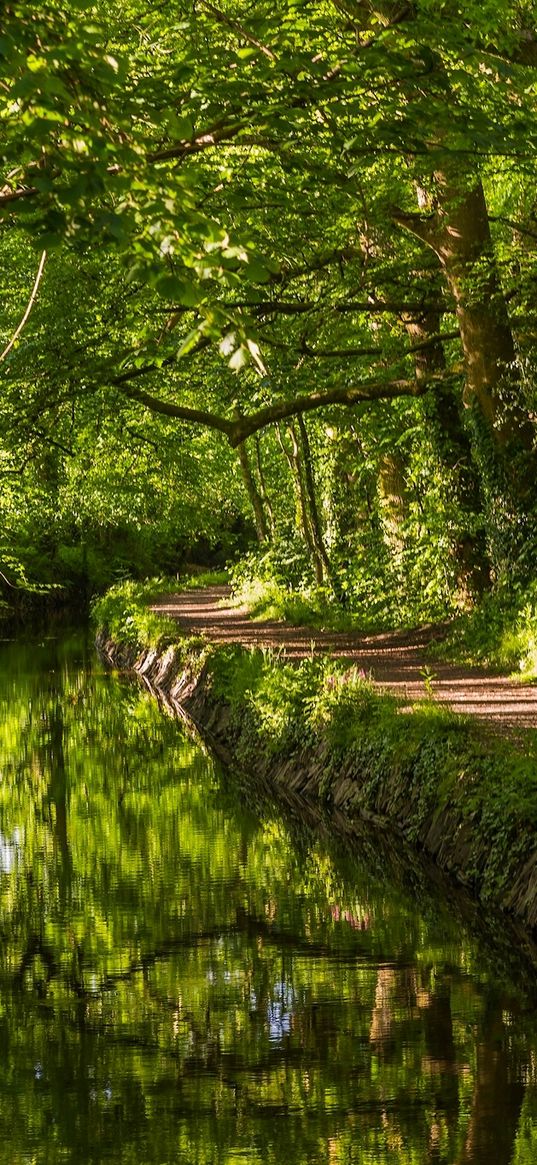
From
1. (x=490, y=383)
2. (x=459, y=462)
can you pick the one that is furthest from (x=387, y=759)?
(x=459, y=462)

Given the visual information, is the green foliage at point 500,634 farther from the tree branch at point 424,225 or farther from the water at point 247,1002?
the tree branch at point 424,225

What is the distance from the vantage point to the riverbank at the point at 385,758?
994cm

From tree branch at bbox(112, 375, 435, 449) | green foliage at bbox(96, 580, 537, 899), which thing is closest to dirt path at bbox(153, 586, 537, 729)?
green foliage at bbox(96, 580, 537, 899)

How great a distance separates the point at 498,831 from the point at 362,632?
13065mm

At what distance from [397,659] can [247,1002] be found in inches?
414

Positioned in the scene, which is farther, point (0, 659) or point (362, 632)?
point (0, 659)

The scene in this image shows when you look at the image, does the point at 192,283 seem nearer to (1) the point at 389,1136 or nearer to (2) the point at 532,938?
(1) the point at 389,1136

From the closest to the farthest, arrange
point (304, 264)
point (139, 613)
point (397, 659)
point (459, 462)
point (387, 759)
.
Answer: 1. point (387, 759)
2. point (304, 264)
3. point (397, 659)
4. point (459, 462)
5. point (139, 613)

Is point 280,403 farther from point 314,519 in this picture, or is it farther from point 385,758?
point 314,519

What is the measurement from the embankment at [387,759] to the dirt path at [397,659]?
534 mm

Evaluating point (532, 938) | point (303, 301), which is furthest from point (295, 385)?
point (532, 938)

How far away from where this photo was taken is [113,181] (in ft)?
15.3

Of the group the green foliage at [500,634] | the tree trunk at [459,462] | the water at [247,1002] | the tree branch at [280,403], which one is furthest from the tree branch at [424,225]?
the water at [247,1002]

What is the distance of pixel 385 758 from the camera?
12812 millimetres
